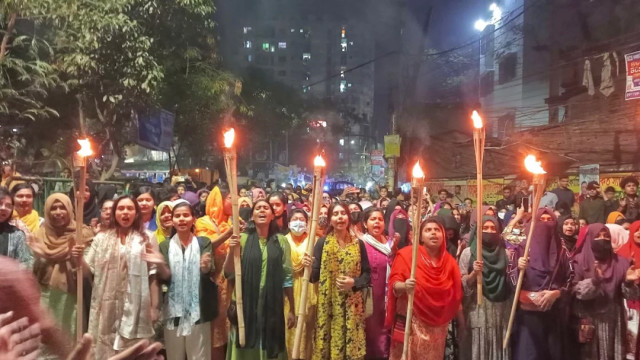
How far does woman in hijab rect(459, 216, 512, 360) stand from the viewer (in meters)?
5.07

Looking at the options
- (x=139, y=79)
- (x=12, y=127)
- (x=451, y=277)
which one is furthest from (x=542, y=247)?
Result: (x=12, y=127)

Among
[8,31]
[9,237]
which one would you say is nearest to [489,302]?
[9,237]

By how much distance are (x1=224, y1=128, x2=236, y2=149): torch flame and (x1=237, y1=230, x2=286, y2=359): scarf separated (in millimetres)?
925

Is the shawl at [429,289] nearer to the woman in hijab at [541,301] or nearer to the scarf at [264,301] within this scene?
the woman in hijab at [541,301]

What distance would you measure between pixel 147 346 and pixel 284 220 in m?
4.52

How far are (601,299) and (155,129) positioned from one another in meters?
10.8

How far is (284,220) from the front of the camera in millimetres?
6207

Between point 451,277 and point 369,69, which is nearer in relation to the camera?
point 451,277

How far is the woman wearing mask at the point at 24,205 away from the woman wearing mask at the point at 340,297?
8.71 feet

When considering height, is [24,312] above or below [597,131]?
below

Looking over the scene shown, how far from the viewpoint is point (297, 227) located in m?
5.26

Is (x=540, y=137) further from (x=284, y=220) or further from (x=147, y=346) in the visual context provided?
(x=147, y=346)

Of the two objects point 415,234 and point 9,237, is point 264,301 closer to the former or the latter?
point 415,234

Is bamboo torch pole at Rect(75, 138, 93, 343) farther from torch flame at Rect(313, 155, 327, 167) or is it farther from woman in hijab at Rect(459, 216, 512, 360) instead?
woman in hijab at Rect(459, 216, 512, 360)
